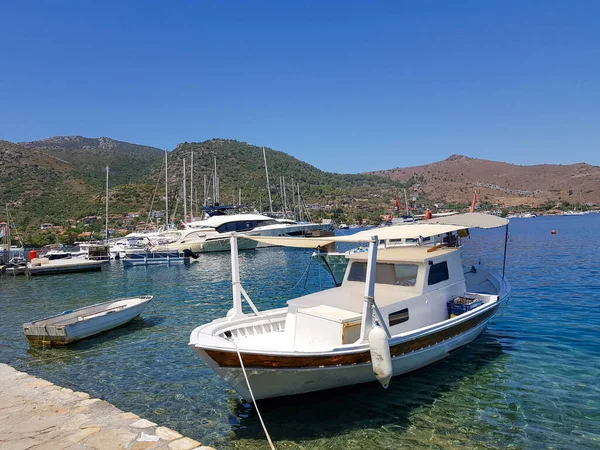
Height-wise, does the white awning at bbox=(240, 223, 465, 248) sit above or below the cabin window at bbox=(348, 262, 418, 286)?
above

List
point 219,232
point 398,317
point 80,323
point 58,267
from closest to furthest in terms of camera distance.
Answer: point 398,317 < point 80,323 < point 58,267 < point 219,232

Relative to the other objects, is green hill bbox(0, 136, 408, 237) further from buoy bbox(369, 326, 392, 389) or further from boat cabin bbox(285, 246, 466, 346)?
buoy bbox(369, 326, 392, 389)

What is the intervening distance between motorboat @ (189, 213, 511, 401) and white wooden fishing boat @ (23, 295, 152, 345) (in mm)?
7540

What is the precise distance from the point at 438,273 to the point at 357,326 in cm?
347

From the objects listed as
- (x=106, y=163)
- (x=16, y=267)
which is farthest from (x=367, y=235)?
(x=106, y=163)

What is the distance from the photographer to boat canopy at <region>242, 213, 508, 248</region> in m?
8.89

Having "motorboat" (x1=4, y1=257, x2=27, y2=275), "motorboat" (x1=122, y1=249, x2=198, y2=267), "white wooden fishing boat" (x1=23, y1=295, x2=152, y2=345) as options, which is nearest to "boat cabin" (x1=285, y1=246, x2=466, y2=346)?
"white wooden fishing boat" (x1=23, y1=295, x2=152, y2=345)

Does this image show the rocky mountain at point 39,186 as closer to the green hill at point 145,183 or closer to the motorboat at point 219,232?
the green hill at point 145,183

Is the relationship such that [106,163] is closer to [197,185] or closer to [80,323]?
[197,185]

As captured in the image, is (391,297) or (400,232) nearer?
(391,297)

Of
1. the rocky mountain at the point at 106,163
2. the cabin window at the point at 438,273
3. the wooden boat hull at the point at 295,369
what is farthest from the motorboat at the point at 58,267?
the rocky mountain at the point at 106,163

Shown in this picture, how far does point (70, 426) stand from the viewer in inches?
263

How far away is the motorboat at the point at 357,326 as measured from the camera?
293 inches

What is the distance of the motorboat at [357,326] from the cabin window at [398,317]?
0.9 inches
